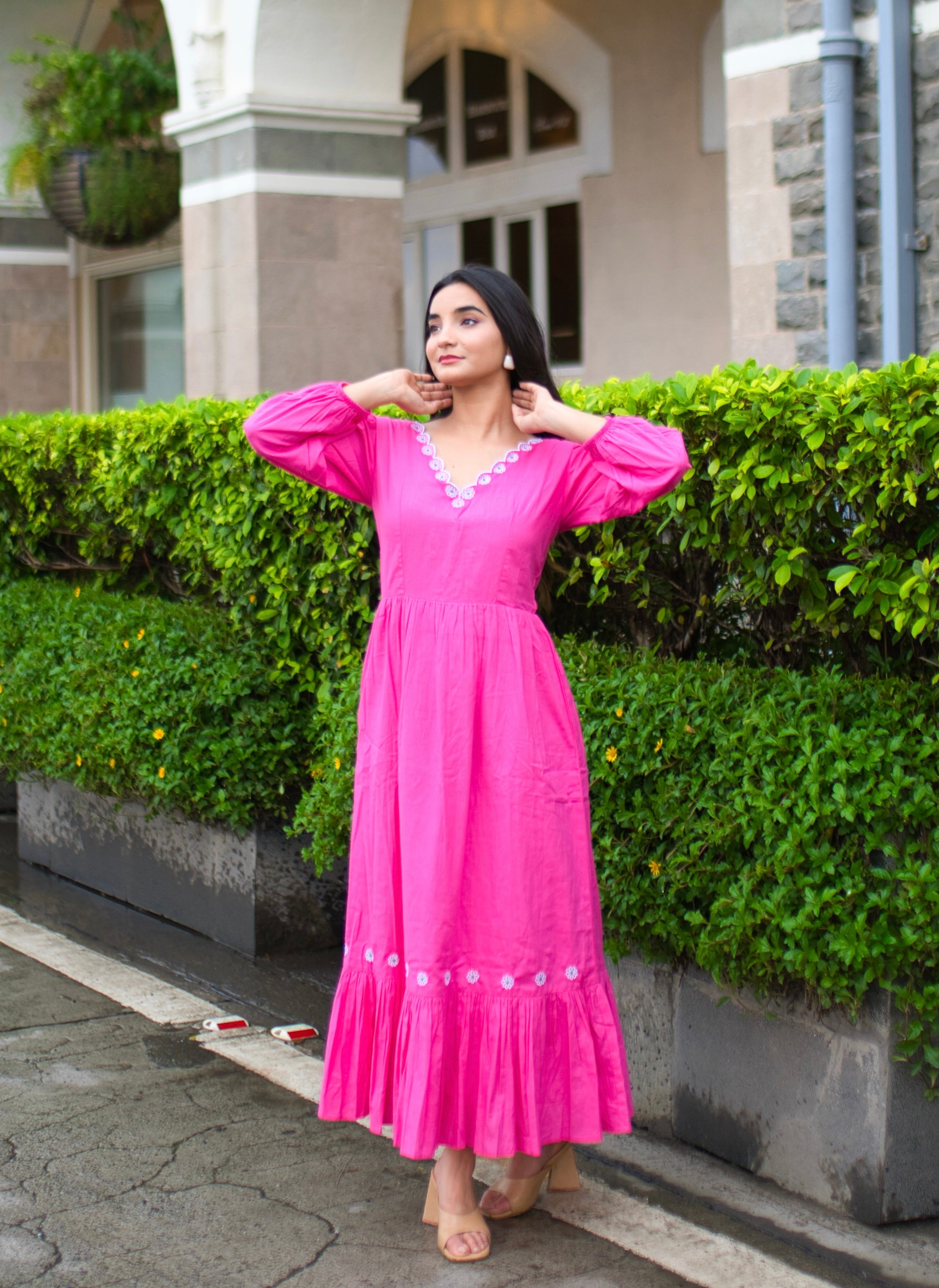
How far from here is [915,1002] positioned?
10.4 feet

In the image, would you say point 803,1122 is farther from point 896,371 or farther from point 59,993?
point 59,993

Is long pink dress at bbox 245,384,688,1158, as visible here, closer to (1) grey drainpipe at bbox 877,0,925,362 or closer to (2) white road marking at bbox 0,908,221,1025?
(2) white road marking at bbox 0,908,221,1025

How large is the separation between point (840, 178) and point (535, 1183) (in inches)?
183

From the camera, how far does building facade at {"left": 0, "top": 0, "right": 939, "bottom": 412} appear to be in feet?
22.1

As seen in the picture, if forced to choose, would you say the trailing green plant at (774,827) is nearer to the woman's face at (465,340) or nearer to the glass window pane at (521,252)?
the woman's face at (465,340)

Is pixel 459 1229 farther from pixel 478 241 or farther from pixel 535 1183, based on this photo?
pixel 478 241

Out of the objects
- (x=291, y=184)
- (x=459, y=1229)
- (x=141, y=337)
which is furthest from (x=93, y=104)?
(x=459, y=1229)

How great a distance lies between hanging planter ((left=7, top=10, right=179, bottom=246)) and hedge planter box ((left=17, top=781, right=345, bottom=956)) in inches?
250

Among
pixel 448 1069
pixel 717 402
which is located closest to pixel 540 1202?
pixel 448 1069

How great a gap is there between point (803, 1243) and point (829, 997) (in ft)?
1.67

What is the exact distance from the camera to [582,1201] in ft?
11.4

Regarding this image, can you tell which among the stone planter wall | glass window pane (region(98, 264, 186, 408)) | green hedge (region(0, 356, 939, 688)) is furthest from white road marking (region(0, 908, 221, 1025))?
glass window pane (region(98, 264, 186, 408))

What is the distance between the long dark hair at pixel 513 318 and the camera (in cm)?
319

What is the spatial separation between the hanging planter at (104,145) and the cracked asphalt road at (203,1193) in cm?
826
